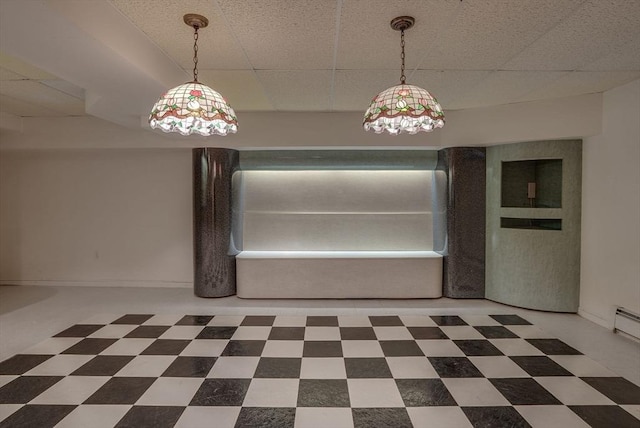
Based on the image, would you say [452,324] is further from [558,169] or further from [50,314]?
[50,314]

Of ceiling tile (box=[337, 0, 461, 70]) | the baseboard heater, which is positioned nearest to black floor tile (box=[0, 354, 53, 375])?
ceiling tile (box=[337, 0, 461, 70])

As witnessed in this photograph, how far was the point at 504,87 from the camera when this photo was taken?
408 cm

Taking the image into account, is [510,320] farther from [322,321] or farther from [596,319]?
[322,321]

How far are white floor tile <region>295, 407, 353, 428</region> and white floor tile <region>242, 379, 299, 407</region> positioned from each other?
0.14 meters

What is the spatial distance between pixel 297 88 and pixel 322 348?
294 centimetres

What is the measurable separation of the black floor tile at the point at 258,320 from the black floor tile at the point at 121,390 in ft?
4.66

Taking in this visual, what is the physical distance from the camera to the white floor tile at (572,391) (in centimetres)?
254

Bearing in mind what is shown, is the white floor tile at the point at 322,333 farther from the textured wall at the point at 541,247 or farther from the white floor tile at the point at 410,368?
the textured wall at the point at 541,247

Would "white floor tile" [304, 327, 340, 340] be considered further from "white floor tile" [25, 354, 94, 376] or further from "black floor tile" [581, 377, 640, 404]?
"black floor tile" [581, 377, 640, 404]

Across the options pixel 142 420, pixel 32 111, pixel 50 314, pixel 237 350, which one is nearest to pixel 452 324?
pixel 237 350

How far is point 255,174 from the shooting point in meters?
5.86

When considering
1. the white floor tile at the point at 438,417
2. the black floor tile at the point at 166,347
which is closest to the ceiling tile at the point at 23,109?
the black floor tile at the point at 166,347

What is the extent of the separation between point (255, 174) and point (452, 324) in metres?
3.76

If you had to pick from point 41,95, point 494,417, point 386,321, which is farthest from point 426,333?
point 41,95
